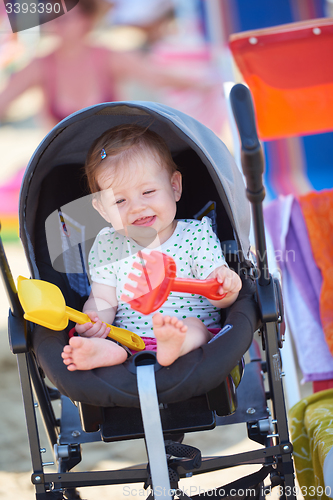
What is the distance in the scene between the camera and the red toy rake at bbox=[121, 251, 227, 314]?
3.32ft

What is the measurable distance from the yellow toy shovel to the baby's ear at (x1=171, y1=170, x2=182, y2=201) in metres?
0.46

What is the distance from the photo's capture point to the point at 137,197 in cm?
128

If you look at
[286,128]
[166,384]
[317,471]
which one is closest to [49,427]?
[166,384]

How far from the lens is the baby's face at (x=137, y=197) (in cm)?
128

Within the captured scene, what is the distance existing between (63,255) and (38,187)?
0.20 metres

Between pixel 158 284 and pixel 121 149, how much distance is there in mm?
465

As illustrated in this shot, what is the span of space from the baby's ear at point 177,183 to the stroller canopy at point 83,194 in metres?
0.10

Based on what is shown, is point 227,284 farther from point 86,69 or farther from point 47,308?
point 86,69

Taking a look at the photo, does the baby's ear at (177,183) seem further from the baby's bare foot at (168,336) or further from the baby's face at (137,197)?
Answer: the baby's bare foot at (168,336)
